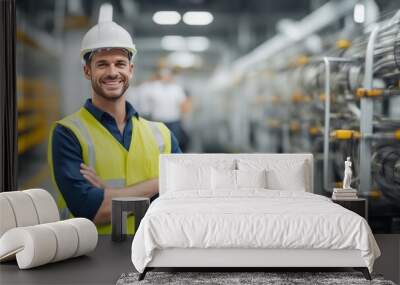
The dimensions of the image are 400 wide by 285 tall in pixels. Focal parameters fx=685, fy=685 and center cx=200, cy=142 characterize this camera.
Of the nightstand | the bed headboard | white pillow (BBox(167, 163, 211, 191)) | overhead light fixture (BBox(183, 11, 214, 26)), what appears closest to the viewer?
the nightstand

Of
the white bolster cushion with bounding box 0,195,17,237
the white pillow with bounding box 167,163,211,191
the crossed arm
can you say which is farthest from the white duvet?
the crossed arm

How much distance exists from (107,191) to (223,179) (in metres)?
1.36

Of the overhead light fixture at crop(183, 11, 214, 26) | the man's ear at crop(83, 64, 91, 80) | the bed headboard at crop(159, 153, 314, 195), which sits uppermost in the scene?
the overhead light fixture at crop(183, 11, 214, 26)

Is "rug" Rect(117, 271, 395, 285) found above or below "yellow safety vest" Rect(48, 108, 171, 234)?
below

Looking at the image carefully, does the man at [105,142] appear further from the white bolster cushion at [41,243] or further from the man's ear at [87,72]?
the white bolster cushion at [41,243]

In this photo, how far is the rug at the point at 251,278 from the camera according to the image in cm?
484

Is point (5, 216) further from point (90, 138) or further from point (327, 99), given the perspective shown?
point (327, 99)

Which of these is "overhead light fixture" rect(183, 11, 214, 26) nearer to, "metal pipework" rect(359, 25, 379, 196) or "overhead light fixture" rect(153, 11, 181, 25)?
"overhead light fixture" rect(153, 11, 181, 25)

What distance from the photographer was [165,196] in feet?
19.3

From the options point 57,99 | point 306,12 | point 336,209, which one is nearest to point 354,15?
point 306,12

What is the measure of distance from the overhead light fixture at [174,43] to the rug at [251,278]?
2858 millimetres

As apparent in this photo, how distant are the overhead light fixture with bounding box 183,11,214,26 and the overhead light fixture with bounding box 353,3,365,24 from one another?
1482mm

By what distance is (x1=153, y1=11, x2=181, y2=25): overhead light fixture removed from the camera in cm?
718

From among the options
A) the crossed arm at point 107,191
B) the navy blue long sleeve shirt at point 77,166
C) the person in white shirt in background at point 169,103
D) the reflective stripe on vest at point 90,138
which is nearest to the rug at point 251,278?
the crossed arm at point 107,191
